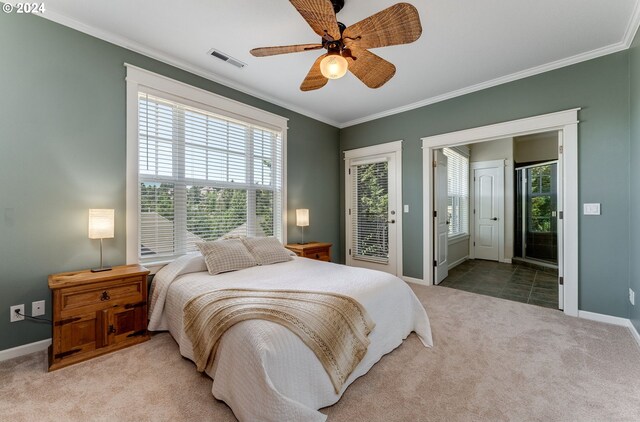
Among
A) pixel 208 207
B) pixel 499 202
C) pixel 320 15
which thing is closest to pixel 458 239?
pixel 499 202

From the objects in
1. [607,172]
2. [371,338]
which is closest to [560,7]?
[607,172]

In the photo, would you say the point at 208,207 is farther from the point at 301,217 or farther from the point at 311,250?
the point at 311,250

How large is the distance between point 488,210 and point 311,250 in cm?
447

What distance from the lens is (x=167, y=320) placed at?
2.40 m

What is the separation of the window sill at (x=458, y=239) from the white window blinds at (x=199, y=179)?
3.43 m

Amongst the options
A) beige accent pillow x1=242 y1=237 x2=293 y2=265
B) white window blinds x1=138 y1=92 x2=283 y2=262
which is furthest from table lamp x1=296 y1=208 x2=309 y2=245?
beige accent pillow x1=242 y1=237 x2=293 y2=265

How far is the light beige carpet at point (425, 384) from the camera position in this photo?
151 centimetres

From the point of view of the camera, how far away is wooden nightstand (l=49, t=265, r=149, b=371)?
6.31 feet

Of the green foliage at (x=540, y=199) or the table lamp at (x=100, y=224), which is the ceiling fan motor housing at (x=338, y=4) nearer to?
the table lamp at (x=100, y=224)

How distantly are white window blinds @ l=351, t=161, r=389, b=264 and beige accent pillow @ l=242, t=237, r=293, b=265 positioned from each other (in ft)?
6.25

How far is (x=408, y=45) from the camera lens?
8.42 ft

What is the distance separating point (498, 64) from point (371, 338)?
10.6 ft

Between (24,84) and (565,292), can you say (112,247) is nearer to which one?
(24,84)

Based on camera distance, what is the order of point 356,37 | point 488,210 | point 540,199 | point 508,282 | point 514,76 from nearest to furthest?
1. point 356,37
2. point 514,76
3. point 508,282
4. point 540,199
5. point 488,210
